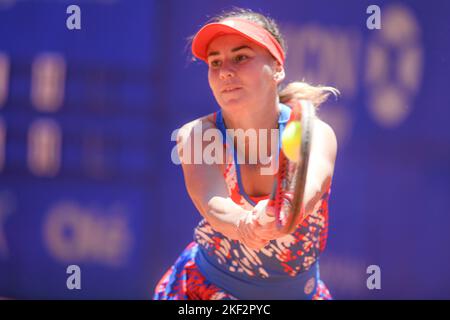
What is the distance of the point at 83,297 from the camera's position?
3686mm

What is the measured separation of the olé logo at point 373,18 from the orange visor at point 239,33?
4.90 feet

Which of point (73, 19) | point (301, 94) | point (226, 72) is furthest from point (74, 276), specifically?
point (226, 72)

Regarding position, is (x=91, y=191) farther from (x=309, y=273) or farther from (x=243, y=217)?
(x=243, y=217)

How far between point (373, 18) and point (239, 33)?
1734 mm

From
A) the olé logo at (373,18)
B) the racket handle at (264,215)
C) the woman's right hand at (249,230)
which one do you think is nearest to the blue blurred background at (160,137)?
the olé logo at (373,18)

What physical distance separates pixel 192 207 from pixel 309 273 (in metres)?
1.42

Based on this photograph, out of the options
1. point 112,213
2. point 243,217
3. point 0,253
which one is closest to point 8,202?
point 0,253

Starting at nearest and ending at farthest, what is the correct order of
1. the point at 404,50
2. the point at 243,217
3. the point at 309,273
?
the point at 243,217, the point at 309,273, the point at 404,50

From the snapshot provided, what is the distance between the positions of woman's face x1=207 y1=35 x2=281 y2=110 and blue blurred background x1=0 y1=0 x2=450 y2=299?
1485 mm

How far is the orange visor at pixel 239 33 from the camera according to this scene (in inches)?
77.0

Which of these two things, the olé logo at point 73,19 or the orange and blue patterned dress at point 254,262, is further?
the olé logo at point 73,19

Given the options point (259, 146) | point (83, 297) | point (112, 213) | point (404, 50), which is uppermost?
point (404, 50)

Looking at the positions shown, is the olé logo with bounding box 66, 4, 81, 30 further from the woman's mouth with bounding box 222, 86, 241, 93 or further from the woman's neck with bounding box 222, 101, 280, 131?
the woman's mouth with bounding box 222, 86, 241, 93

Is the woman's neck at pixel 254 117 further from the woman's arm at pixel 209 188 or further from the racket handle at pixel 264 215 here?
Answer: the racket handle at pixel 264 215
